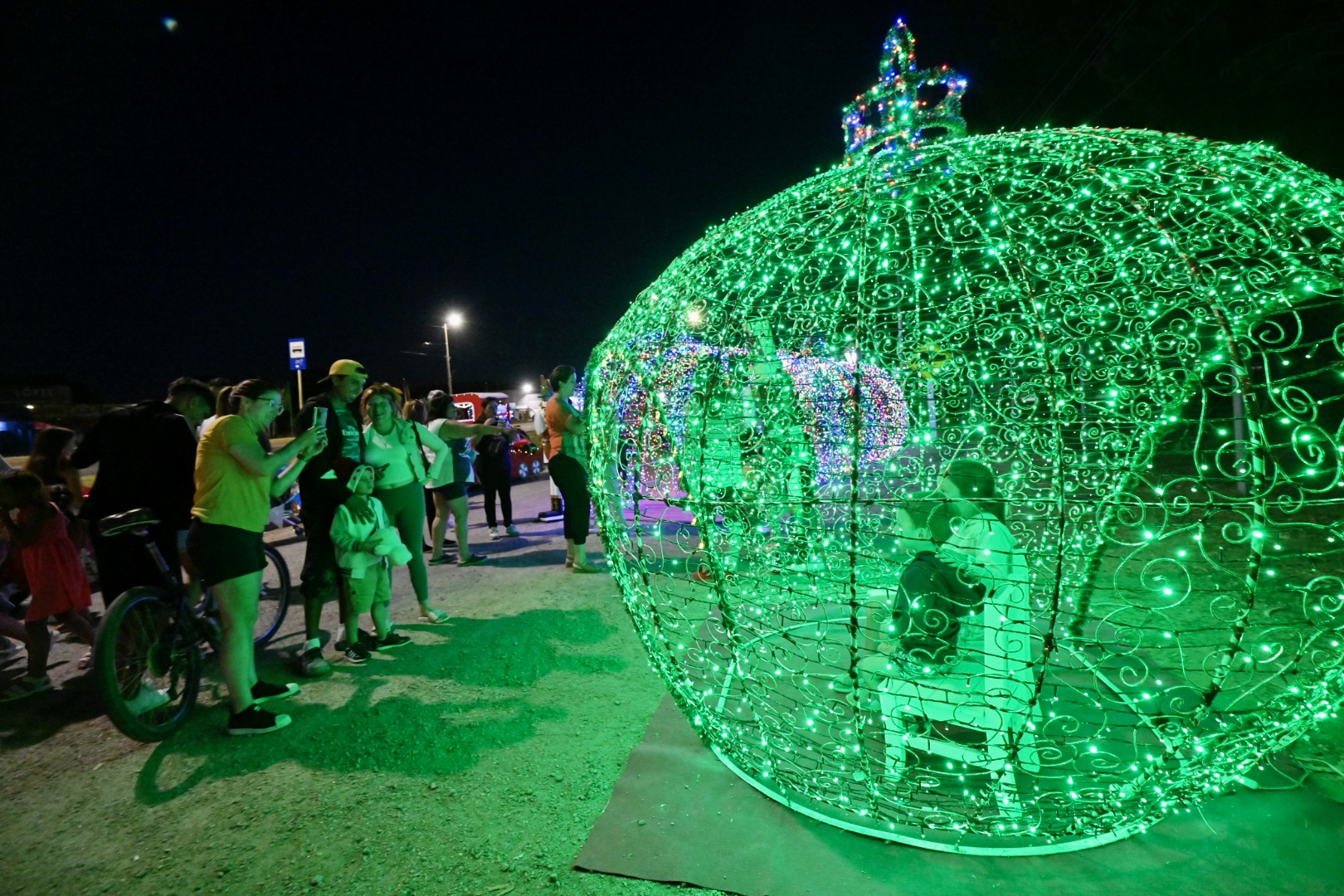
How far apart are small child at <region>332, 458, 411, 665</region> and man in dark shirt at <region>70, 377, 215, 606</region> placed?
0.98 metres

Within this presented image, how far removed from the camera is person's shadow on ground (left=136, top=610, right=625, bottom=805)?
9.81 feet

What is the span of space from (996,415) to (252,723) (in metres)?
3.84

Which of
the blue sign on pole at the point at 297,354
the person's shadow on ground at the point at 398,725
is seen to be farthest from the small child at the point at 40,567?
the blue sign on pole at the point at 297,354

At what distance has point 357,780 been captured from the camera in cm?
287

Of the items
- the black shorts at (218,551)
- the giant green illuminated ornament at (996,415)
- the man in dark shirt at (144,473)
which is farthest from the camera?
the man in dark shirt at (144,473)

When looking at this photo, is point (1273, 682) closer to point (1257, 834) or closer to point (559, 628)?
point (1257, 834)

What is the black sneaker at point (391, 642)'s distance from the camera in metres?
4.32

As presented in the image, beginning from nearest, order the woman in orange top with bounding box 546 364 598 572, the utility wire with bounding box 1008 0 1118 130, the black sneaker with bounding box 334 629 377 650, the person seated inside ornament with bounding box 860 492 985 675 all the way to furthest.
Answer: the person seated inside ornament with bounding box 860 492 985 675 < the black sneaker with bounding box 334 629 377 650 < the woman in orange top with bounding box 546 364 598 572 < the utility wire with bounding box 1008 0 1118 130

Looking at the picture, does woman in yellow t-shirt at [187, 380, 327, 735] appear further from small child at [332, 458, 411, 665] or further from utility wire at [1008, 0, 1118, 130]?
utility wire at [1008, 0, 1118, 130]

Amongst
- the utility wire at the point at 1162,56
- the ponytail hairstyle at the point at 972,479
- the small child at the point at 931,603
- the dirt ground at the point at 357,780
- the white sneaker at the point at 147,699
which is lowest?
the dirt ground at the point at 357,780

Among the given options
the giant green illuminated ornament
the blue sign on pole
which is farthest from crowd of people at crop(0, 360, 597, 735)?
the blue sign on pole

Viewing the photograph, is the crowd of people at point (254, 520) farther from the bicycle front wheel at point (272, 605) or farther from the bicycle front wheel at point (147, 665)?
the bicycle front wheel at point (272, 605)

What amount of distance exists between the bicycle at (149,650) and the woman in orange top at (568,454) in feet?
9.58

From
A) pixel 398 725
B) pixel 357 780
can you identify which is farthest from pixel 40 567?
pixel 357 780
